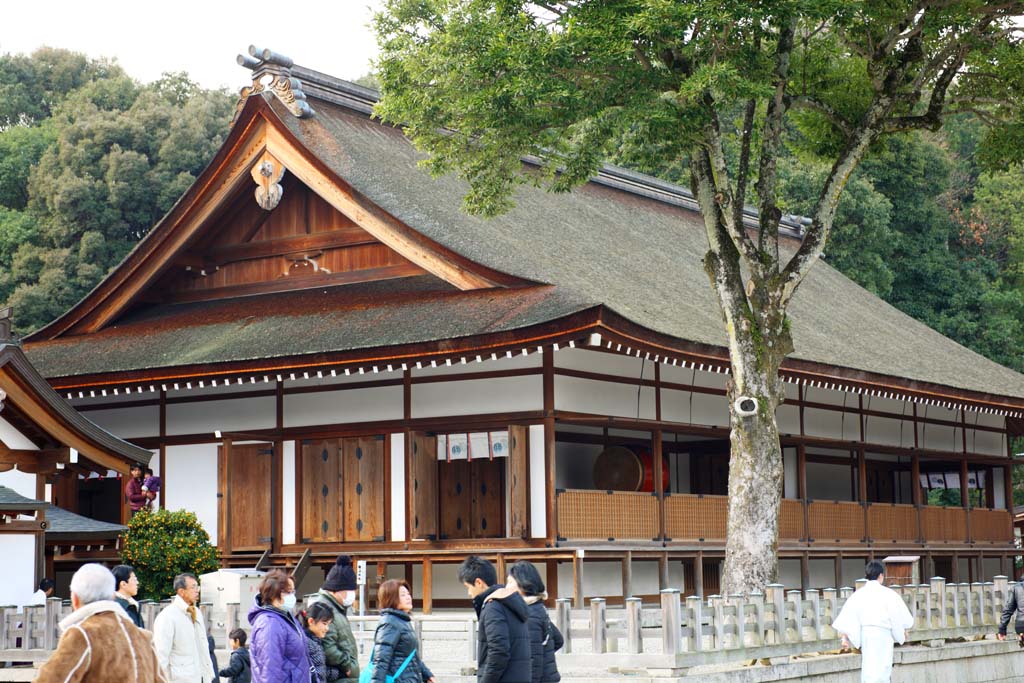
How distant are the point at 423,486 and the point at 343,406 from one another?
6.51ft

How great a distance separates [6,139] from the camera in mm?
49719

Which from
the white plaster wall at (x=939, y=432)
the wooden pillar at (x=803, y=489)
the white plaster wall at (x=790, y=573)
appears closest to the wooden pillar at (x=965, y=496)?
the white plaster wall at (x=939, y=432)

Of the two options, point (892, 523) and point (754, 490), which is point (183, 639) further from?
point (892, 523)

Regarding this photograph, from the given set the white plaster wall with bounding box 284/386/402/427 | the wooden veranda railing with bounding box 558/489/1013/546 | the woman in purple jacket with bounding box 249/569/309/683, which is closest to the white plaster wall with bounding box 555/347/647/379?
the wooden veranda railing with bounding box 558/489/1013/546

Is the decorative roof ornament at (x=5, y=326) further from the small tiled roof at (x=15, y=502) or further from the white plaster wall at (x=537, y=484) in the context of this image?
the white plaster wall at (x=537, y=484)

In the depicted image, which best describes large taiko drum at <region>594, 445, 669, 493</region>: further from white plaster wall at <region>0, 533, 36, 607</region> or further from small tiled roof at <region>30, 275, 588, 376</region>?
Result: white plaster wall at <region>0, 533, 36, 607</region>

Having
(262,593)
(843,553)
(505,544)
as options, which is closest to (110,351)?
(505,544)

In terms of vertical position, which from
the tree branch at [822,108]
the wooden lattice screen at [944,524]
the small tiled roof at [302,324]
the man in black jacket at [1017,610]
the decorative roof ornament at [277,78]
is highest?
the decorative roof ornament at [277,78]

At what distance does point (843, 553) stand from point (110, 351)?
13127 millimetres

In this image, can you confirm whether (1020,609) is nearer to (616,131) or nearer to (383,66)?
(616,131)

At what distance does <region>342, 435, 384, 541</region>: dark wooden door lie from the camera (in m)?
21.2

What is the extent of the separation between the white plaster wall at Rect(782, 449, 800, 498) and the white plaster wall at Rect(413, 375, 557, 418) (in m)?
7.57

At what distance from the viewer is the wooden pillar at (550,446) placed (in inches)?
780

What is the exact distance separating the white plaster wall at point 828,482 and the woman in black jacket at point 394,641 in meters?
20.8
